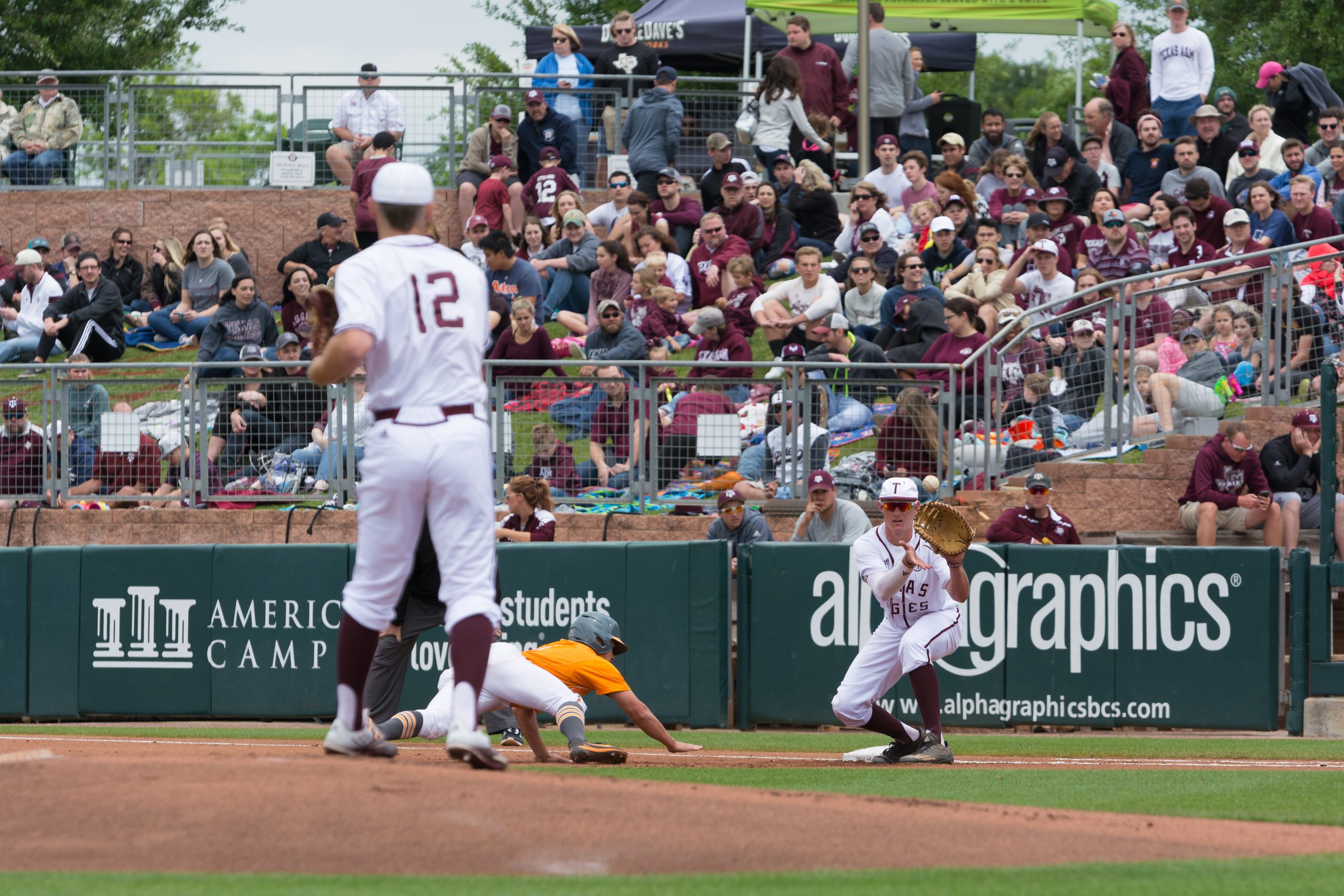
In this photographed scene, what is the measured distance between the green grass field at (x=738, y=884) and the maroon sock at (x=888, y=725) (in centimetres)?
492

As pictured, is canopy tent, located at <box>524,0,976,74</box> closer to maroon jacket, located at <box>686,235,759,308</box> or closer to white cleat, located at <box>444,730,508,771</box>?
maroon jacket, located at <box>686,235,759,308</box>

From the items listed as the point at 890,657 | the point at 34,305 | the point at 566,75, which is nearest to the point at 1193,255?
the point at 890,657

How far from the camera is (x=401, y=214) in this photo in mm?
6699

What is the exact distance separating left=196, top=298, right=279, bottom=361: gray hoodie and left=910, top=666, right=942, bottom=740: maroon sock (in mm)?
10214

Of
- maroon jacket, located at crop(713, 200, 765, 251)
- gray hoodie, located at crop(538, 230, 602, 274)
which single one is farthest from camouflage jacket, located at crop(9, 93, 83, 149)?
maroon jacket, located at crop(713, 200, 765, 251)

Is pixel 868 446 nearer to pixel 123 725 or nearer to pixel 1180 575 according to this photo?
pixel 1180 575

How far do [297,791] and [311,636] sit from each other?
8.82m

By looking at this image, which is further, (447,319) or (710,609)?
(710,609)

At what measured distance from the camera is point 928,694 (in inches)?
416

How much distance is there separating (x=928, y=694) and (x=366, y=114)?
15.2 meters

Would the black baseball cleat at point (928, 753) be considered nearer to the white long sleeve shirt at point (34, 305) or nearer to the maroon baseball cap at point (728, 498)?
the maroon baseball cap at point (728, 498)

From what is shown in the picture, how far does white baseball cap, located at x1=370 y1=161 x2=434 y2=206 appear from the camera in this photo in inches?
262

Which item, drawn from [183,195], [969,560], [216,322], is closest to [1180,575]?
[969,560]

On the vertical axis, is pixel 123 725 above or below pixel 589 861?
below
